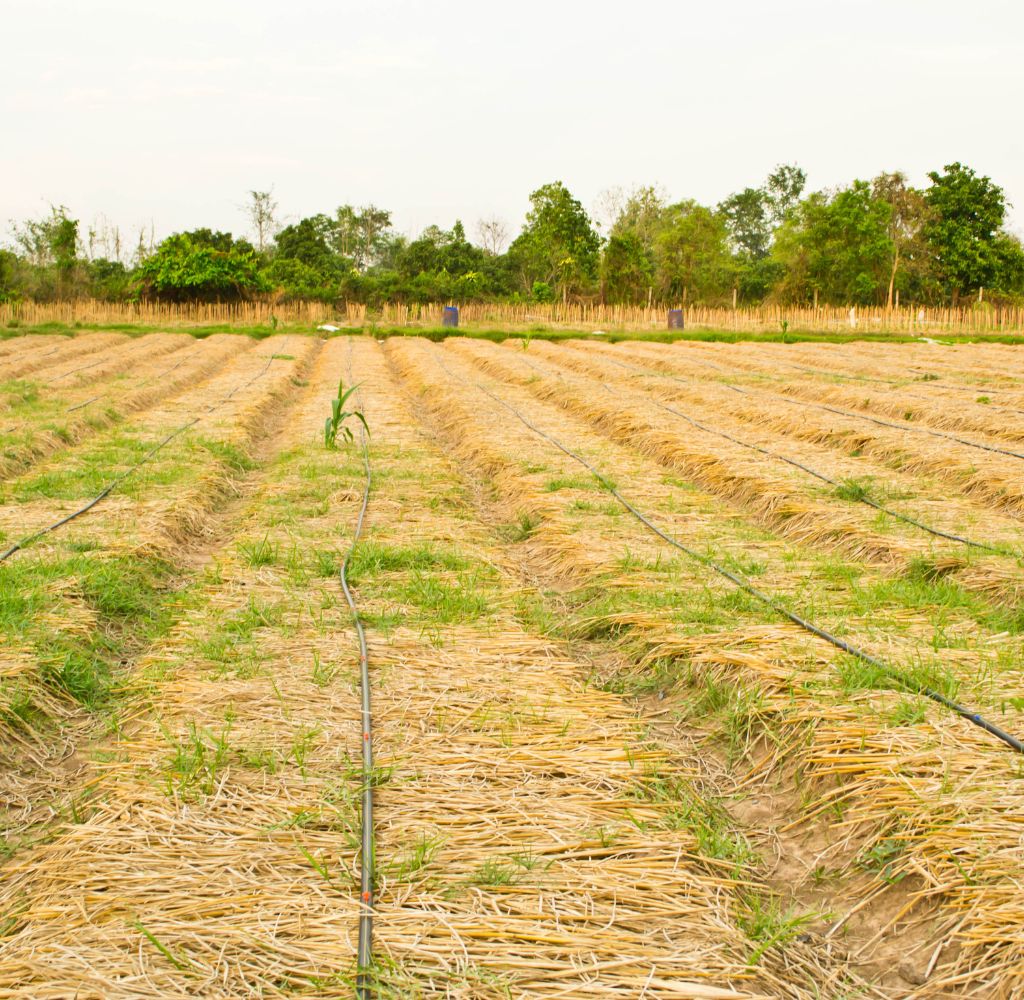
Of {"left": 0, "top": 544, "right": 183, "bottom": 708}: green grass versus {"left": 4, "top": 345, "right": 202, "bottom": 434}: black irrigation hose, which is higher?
{"left": 4, "top": 345, "right": 202, "bottom": 434}: black irrigation hose

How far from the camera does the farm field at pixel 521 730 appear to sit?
195cm

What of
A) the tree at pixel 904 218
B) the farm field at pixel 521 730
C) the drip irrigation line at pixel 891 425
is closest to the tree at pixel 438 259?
the tree at pixel 904 218

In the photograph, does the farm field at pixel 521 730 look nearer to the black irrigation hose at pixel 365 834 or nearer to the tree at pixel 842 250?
the black irrigation hose at pixel 365 834

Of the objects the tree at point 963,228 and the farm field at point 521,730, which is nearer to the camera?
the farm field at point 521,730

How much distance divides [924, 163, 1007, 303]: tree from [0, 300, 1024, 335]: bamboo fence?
226 inches

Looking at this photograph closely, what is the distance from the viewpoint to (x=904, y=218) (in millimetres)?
33906

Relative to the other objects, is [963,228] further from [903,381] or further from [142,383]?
[142,383]

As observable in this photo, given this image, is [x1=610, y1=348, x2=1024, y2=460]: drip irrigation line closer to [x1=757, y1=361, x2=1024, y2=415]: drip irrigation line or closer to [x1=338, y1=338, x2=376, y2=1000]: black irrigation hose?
[x1=757, y1=361, x2=1024, y2=415]: drip irrigation line

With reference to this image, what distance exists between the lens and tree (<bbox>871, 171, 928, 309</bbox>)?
3334 centimetres

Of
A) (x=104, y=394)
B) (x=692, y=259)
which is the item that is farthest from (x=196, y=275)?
(x=692, y=259)

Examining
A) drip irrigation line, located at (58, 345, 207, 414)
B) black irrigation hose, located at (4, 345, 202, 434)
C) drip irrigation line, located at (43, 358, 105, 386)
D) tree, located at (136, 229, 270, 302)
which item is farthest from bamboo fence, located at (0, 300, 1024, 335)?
black irrigation hose, located at (4, 345, 202, 434)

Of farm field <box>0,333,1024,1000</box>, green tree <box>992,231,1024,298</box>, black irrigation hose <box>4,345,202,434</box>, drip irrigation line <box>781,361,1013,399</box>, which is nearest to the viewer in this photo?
farm field <box>0,333,1024,1000</box>

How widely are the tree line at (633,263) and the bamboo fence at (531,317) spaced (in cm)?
97

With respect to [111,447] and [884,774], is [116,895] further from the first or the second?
[111,447]
